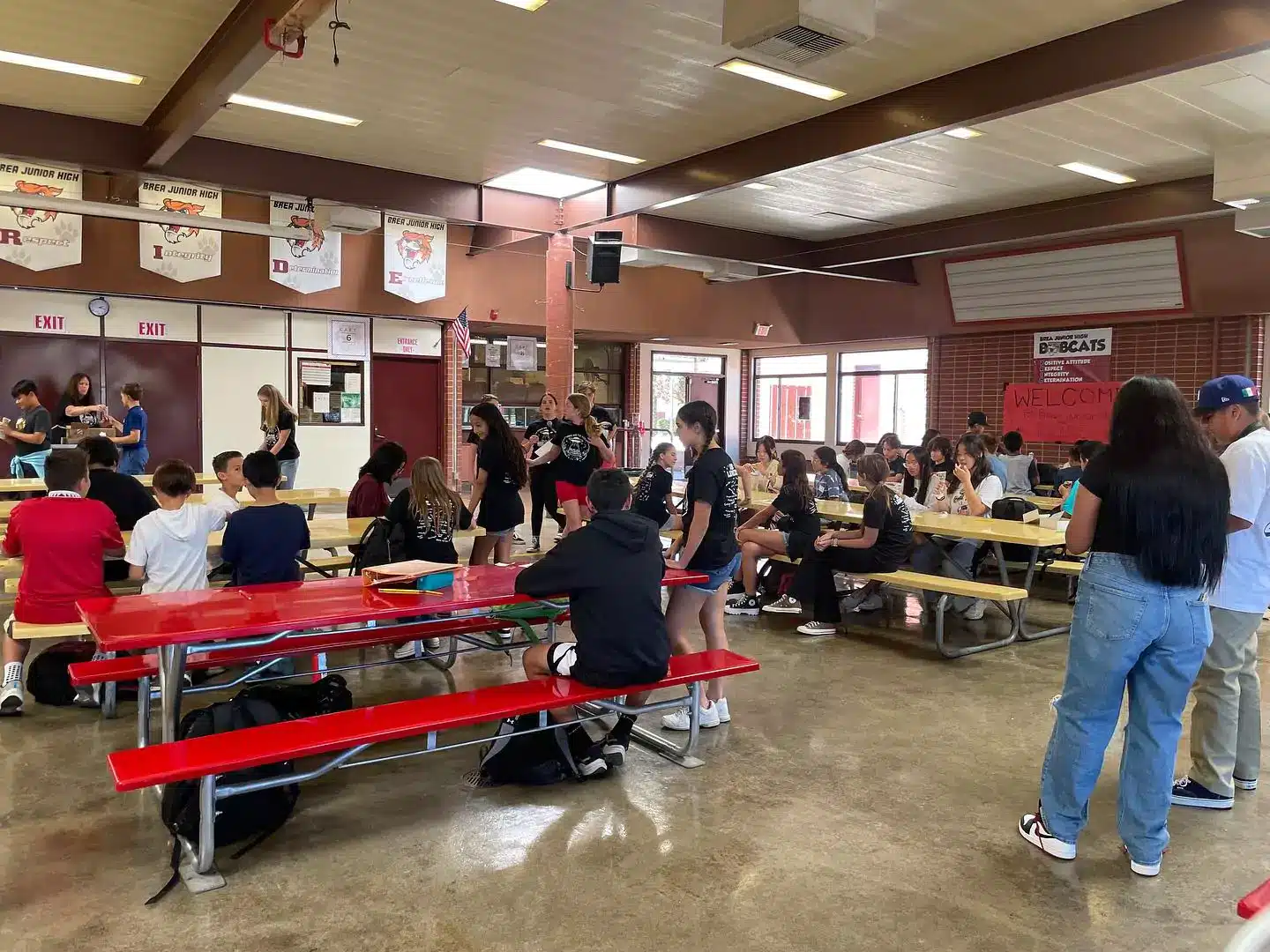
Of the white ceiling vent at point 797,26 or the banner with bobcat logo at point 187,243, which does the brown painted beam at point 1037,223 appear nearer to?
the white ceiling vent at point 797,26

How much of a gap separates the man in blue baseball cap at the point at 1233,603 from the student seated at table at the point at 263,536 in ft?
12.6

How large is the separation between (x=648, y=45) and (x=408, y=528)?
346 centimetres

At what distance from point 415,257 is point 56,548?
23.8ft

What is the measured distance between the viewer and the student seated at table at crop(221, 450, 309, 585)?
4.39 m

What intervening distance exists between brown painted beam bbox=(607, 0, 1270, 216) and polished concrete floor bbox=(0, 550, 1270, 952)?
3841mm

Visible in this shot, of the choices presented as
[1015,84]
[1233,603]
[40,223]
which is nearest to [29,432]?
[40,223]

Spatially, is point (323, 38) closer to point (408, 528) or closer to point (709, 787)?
point (408, 528)

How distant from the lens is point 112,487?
5.24m

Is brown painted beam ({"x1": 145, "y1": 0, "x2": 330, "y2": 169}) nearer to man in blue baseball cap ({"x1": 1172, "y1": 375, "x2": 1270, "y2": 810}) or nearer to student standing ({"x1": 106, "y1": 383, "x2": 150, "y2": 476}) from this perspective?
student standing ({"x1": 106, "y1": 383, "x2": 150, "y2": 476})

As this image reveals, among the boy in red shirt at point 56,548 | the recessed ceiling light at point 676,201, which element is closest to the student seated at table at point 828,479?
the recessed ceiling light at point 676,201

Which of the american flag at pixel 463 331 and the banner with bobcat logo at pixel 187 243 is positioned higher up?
the banner with bobcat logo at pixel 187 243

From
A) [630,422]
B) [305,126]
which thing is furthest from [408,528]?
[630,422]

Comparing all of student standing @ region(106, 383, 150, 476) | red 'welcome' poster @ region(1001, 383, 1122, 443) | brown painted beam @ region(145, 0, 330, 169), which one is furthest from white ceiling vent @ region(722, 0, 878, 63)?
red 'welcome' poster @ region(1001, 383, 1122, 443)

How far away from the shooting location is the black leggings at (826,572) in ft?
20.4
